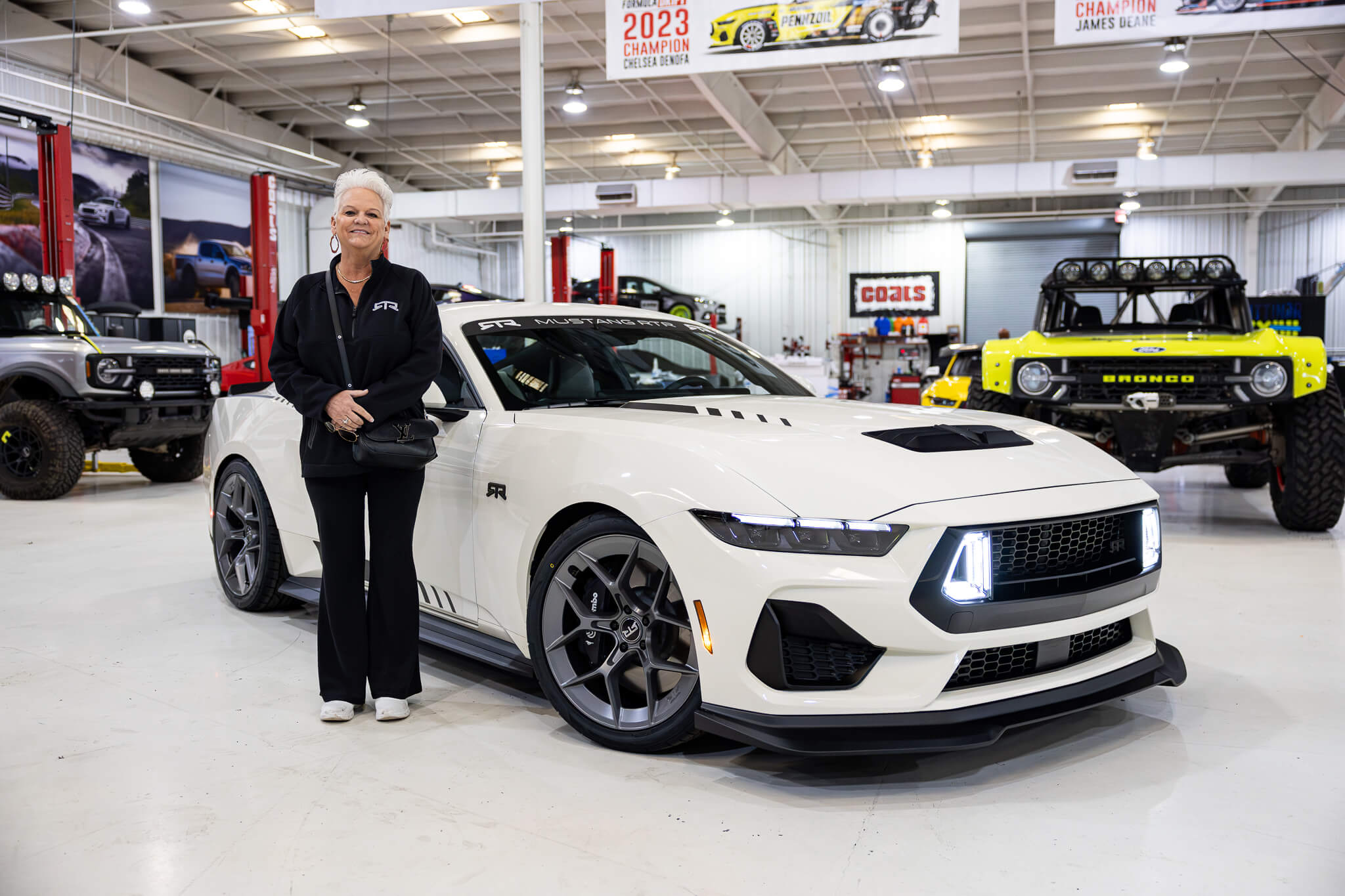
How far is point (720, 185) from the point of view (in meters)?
20.0

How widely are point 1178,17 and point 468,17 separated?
10200 millimetres

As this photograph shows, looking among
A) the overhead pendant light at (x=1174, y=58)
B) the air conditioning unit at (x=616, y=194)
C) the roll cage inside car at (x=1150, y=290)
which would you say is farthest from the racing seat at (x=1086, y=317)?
the air conditioning unit at (x=616, y=194)

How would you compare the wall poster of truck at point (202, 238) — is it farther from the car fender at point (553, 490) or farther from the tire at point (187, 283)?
the car fender at point (553, 490)

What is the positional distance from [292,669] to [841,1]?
623cm

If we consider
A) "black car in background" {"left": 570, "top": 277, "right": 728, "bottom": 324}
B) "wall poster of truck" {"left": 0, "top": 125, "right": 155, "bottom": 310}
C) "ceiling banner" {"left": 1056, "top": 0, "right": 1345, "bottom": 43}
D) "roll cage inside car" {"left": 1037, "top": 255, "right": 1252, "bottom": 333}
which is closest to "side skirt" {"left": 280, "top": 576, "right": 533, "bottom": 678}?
"roll cage inside car" {"left": 1037, "top": 255, "right": 1252, "bottom": 333}

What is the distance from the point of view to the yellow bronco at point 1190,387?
19.0 feet

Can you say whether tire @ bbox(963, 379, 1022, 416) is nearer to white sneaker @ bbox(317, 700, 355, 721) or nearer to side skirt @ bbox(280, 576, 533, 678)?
side skirt @ bbox(280, 576, 533, 678)

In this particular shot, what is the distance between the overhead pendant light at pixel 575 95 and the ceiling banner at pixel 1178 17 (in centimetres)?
943

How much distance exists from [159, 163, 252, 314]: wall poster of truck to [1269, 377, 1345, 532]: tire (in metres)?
17.4

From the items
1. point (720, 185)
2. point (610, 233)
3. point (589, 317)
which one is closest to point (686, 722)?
point (589, 317)

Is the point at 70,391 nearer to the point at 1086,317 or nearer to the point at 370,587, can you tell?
the point at 370,587

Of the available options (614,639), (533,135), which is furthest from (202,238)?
(614,639)

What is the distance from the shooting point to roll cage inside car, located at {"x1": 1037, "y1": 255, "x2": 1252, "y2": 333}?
6461 millimetres

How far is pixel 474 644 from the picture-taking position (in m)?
3.07
